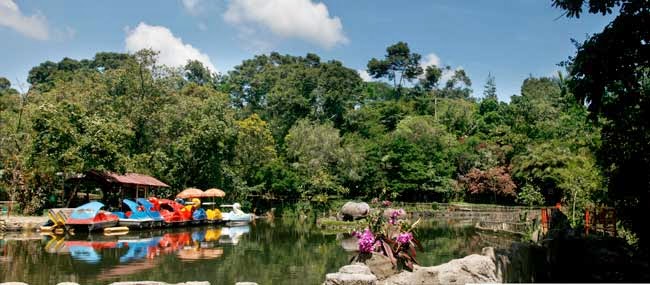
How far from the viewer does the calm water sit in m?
9.98

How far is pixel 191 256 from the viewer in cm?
1298

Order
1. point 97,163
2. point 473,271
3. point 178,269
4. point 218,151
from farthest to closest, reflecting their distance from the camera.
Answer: point 218,151
point 97,163
point 178,269
point 473,271

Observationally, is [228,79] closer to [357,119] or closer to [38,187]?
[357,119]

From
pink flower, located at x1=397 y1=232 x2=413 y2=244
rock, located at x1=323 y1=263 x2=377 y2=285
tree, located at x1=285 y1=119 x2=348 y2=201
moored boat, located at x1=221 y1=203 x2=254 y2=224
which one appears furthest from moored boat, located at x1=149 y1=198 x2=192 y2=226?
rock, located at x1=323 y1=263 x2=377 y2=285

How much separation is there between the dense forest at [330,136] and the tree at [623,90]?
20mm

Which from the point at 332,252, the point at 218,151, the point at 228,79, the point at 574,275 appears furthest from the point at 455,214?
the point at 228,79

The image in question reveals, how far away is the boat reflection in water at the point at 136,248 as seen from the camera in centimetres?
1155

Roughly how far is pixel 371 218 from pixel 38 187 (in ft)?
60.2

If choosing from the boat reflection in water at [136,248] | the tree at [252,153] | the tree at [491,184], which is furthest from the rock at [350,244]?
the tree at [491,184]

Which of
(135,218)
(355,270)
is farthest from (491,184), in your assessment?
(355,270)

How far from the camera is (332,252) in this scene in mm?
14633

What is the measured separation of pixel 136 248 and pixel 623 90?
1195 cm

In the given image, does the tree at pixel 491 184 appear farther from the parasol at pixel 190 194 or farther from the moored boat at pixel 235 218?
the parasol at pixel 190 194

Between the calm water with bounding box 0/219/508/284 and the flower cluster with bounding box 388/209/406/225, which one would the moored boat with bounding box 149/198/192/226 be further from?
the flower cluster with bounding box 388/209/406/225
